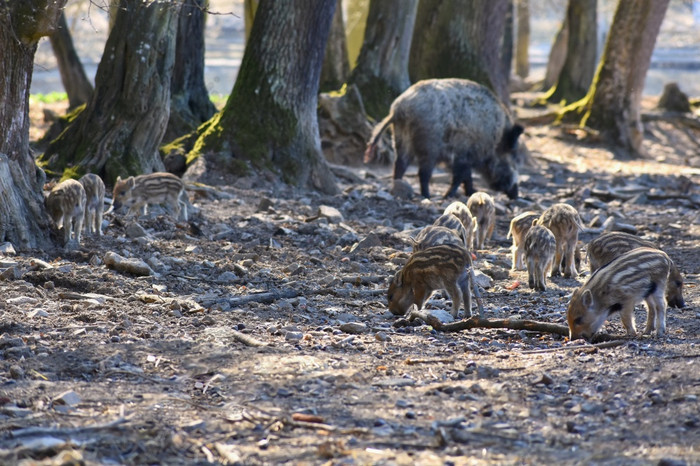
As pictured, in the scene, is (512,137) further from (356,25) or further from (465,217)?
(356,25)

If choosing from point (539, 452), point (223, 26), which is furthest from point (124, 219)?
point (223, 26)

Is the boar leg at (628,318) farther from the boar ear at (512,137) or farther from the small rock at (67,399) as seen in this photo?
the boar ear at (512,137)

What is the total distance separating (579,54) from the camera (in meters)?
26.4

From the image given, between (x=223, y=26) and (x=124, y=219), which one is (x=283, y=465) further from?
(x=223, y=26)

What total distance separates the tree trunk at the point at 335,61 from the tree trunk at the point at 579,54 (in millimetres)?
8327

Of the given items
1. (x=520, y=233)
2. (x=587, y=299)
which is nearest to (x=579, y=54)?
(x=520, y=233)

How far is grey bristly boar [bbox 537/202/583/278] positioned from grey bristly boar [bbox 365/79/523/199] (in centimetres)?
511

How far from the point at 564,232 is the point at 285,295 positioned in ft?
10.0

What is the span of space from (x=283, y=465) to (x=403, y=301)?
345 cm

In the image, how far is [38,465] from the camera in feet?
13.8

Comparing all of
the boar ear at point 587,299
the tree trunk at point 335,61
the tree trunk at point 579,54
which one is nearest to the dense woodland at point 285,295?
the boar ear at point 587,299

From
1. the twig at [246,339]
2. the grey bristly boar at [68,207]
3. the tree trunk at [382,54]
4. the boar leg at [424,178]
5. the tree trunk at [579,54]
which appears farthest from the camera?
the tree trunk at [579,54]

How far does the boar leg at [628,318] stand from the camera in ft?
22.8

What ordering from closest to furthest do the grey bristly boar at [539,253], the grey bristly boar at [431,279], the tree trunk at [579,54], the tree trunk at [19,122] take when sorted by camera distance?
the grey bristly boar at [431,279]
the tree trunk at [19,122]
the grey bristly boar at [539,253]
the tree trunk at [579,54]
